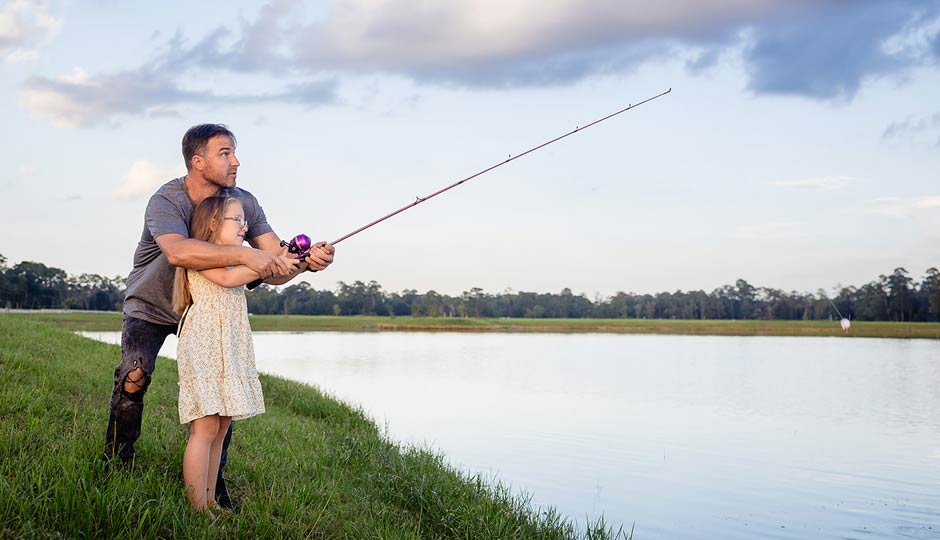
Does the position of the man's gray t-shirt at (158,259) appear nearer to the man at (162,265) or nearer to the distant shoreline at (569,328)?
the man at (162,265)

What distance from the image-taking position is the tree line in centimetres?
8475

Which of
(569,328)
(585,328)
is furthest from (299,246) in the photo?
(585,328)

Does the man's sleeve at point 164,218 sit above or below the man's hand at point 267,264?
above

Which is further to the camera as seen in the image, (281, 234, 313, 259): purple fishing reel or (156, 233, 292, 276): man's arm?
(281, 234, 313, 259): purple fishing reel

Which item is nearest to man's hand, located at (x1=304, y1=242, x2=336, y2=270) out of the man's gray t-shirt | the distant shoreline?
the man's gray t-shirt

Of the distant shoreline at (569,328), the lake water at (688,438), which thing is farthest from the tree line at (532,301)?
the lake water at (688,438)

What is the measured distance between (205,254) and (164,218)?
0.33 m

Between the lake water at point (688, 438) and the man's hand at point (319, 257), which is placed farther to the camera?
the lake water at point (688, 438)

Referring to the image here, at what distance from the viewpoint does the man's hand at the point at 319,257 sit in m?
3.91

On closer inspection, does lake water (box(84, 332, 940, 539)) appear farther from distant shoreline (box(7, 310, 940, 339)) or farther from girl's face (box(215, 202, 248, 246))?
distant shoreline (box(7, 310, 940, 339))

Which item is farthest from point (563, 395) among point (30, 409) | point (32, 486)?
point (32, 486)

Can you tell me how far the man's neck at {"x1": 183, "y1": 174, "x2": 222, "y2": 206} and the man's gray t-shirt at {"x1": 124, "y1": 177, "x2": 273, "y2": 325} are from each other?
0.9 inches

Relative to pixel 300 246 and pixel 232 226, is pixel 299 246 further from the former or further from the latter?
pixel 232 226

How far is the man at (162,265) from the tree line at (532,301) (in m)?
78.2
